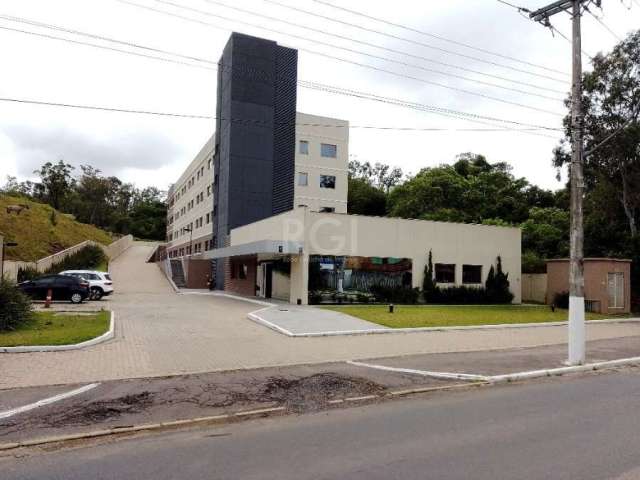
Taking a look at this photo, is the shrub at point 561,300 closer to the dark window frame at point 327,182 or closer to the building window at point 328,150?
the dark window frame at point 327,182

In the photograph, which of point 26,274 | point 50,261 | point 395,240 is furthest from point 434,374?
point 50,261

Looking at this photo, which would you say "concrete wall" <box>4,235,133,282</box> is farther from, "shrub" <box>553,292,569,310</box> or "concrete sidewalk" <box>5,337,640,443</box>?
"shrub" <box>553,292,569,310</box>

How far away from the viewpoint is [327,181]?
4881 cm

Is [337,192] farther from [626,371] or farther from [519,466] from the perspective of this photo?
[519,466]

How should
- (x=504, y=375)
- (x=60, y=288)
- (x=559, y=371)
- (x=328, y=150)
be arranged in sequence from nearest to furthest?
(x=504, y=375), (x=559, y=371), (x=60, y=288), (x=328, y=150)

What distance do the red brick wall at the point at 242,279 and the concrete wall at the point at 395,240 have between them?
2.77m

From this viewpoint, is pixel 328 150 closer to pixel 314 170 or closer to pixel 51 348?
pixel 314 170

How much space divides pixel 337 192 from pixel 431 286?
74.2 ft

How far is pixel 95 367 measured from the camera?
34.0 ft

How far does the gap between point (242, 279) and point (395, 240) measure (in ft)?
43.2

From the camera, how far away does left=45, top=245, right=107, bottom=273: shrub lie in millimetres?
37719

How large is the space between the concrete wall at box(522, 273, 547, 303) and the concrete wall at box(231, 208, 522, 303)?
7.25 ft

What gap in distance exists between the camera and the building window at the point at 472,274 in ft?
98.9

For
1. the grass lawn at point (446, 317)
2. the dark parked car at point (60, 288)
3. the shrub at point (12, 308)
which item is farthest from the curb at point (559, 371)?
the dark parked car at point (60, 288)
